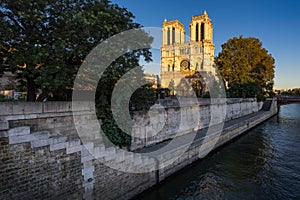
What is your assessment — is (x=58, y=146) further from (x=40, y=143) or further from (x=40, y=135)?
(x=40, y=135)

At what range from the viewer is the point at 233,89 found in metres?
26.3

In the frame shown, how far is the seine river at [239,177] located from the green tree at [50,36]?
5.16m

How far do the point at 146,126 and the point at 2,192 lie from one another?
237 inches

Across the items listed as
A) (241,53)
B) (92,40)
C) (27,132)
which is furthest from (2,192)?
(241,53)

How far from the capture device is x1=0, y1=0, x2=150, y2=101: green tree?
5625 mm

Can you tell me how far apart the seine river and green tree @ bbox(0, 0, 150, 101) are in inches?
203

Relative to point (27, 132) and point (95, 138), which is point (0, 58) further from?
point (95, 138)

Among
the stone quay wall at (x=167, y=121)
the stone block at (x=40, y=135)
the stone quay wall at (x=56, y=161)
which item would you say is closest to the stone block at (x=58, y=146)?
the stone quay wall at (x=56, y=161)

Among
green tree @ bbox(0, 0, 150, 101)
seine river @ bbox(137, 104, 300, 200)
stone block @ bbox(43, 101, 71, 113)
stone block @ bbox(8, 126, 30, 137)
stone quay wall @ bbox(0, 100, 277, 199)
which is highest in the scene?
green tree @ bbox(0, 0, 150, 101)

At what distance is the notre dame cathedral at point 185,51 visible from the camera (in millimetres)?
47219

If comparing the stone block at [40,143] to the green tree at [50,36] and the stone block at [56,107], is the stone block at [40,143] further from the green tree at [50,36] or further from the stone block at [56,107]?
the green tree at [50,36]

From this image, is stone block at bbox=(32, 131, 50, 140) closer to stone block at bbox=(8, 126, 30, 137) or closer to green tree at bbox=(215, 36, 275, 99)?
stone block at bbox=(8, 126, 30, 137)

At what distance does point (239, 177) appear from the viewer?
Result: 8602 mm

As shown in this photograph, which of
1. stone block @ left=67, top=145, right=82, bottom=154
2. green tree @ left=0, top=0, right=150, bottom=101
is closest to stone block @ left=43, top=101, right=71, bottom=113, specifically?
green tree @ left=0, top=0, right=150, bottom=101
